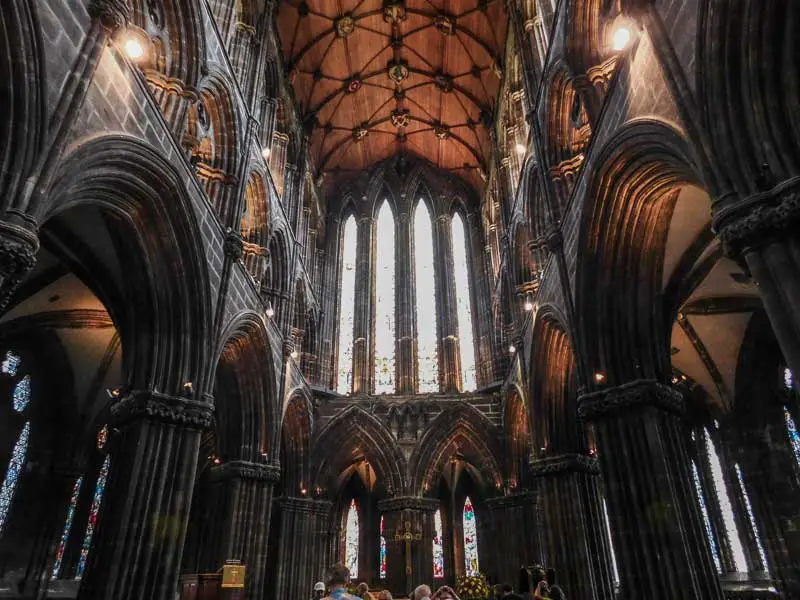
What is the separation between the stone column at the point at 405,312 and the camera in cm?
2298

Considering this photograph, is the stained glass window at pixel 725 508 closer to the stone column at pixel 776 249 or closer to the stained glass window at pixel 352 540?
the stone column at pixel 776 249

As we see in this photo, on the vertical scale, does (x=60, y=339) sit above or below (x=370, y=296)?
below

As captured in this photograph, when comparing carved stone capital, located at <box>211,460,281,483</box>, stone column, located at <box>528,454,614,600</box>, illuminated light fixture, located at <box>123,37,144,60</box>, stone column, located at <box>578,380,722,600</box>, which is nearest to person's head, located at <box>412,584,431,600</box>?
stone column, located at <box>578,380,722,600</box>

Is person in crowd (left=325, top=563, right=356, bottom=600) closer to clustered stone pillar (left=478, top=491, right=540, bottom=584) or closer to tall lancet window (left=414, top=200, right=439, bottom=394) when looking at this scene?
clustered stone pillar (left=478, top=491, right=540, bottom=584)

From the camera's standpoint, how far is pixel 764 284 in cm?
555

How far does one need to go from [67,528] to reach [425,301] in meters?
16.0

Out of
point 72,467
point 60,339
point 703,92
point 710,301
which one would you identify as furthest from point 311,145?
point 703,92

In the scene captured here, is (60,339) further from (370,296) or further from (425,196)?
(425,196)

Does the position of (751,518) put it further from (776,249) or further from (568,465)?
(776,249)

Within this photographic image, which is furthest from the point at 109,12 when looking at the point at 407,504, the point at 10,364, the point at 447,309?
the point at 447,309

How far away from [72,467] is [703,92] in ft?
64.7

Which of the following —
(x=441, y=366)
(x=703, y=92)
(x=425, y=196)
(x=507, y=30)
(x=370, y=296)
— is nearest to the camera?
(x=703, y=92)

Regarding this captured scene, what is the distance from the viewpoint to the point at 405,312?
80.5ft

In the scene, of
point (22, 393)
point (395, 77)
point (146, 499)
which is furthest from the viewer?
point (395, 77)
